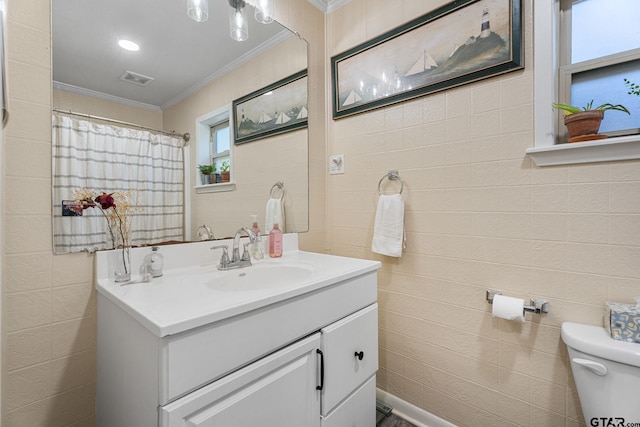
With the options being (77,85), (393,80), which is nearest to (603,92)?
(393,80)

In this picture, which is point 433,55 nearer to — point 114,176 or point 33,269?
point 114,176

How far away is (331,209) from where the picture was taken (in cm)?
178

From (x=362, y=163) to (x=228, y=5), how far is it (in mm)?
988

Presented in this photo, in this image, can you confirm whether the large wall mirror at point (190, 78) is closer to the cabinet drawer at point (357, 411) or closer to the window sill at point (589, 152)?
the cabinet drawer at point (357, 411)

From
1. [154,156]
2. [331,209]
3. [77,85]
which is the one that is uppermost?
[77,85]

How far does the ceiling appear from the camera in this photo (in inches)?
36.9

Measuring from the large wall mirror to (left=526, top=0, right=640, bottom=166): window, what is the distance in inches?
43.2

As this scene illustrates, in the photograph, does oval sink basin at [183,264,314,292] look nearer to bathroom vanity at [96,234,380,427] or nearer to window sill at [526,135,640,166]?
bathroom vanity at [96,234,380,427]

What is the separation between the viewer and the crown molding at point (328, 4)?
1702 millimetres

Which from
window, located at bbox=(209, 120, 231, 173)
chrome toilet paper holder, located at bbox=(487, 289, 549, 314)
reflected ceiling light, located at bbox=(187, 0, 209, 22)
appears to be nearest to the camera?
chrome toilet paper holder, located at bbox=(487, 289, 549, 314)

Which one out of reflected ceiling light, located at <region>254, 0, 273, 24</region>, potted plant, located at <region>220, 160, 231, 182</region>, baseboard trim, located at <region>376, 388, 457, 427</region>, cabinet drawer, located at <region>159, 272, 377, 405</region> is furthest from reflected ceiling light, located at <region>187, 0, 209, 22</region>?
baseboard trim, located at <region>376, 388, 457, 427</region>

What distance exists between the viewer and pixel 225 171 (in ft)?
Result: 4.41

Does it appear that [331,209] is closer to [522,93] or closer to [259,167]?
[259,167]

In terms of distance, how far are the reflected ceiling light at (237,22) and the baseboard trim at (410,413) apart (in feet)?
6.37
